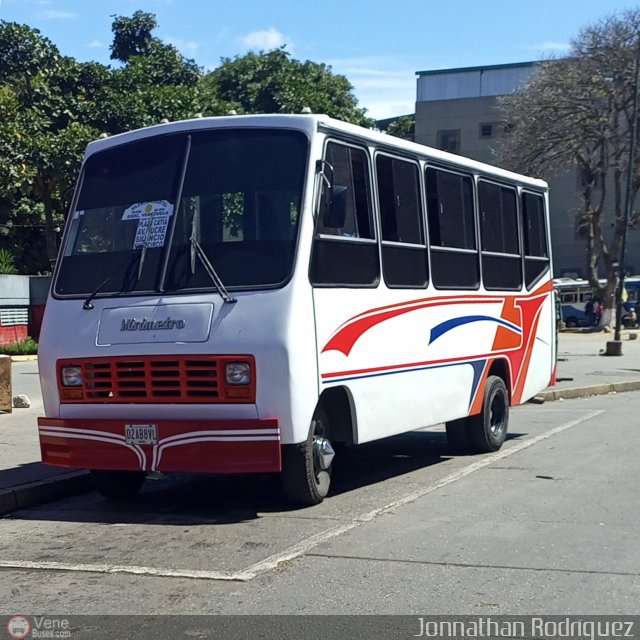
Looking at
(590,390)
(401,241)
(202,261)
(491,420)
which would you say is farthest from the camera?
(590,390)

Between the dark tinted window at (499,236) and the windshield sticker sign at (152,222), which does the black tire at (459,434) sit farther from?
the windshield sticker sign at (152,222)

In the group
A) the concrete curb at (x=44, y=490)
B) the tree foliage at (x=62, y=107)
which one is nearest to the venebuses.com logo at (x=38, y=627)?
the concrete curb at (x=44, y=490)

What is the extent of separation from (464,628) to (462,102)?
58.8 metres

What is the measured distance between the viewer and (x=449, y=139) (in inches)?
2450

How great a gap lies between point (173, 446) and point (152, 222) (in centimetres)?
194

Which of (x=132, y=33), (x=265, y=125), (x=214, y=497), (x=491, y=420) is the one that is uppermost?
(x=132, y=33)

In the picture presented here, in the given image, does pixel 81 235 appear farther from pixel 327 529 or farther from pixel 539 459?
pixel 539 459

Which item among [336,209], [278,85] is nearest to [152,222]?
[336,209]

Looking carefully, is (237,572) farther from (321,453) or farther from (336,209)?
(336,209)

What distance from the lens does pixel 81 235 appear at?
8812mm

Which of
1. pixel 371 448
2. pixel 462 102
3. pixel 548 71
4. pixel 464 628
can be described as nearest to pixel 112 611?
pixel 464 628

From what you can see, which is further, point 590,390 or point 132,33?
point 132,33

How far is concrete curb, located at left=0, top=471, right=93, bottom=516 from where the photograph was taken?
8.68 meters

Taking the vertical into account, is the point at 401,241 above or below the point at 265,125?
below
